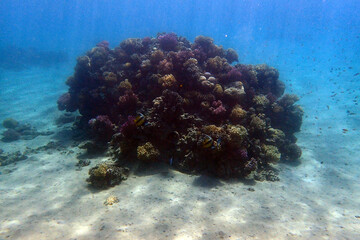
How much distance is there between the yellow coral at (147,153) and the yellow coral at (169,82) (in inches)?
105

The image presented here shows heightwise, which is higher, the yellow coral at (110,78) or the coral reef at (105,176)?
the yellow coral at (110,78)

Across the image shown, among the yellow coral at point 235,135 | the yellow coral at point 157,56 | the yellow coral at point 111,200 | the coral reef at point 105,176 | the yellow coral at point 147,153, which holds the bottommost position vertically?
the yellow coral at point 111,200

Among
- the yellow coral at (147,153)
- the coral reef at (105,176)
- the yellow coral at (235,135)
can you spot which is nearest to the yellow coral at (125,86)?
the yellow coral at (147,153)

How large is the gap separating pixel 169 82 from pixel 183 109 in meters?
1.41

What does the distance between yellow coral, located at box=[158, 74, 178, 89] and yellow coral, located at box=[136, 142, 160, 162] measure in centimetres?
268

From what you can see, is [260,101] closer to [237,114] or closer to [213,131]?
[237,114]

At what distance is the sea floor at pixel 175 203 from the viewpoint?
4.43 m

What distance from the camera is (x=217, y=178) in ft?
22.7

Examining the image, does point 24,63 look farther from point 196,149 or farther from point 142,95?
point 196,149

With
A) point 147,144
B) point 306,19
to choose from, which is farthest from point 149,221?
point 306,19

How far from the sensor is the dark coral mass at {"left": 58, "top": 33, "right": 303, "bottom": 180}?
7.12m

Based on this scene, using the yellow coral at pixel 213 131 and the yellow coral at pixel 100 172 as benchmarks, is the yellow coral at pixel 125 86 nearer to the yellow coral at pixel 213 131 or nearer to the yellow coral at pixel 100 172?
the yellow coral at pixel 100 172

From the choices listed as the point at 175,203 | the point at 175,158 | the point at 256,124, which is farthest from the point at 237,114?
the point at 175,203

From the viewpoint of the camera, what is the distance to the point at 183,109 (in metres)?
7.92
